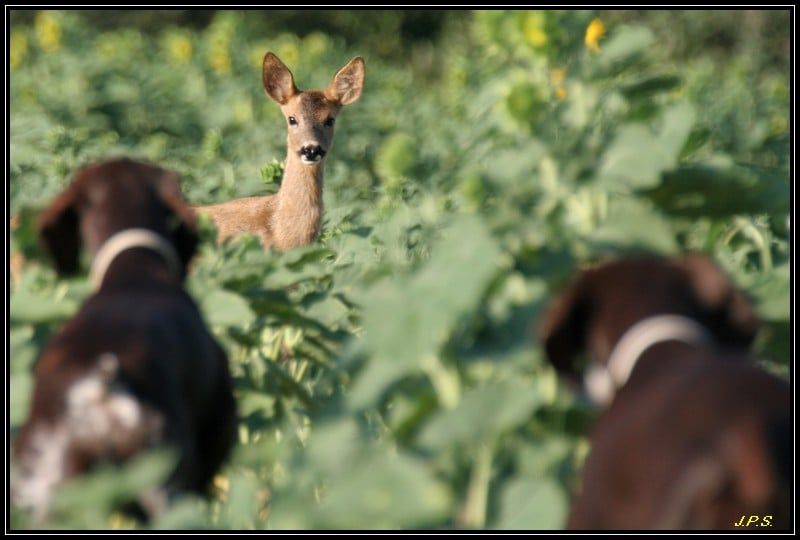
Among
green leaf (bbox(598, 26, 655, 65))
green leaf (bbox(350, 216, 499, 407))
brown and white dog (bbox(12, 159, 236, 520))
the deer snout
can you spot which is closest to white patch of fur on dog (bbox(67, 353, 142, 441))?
brown and white dog (bbox(12, 159, 236, 520))

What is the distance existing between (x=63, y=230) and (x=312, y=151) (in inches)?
224

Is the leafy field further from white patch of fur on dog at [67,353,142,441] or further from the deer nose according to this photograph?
the deer nose

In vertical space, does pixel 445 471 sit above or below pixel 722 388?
below

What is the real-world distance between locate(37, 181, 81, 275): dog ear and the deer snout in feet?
18.2

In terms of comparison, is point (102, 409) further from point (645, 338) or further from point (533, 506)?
point (645, 338)

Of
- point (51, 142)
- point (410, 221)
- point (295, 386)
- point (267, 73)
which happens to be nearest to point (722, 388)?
point (295, 386)

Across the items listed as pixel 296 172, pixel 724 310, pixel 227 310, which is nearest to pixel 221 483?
pixel 227 310

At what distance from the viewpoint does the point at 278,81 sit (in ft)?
36.6

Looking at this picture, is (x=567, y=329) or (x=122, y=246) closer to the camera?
(x=567, y=329)

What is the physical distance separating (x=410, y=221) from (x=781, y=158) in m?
4.83

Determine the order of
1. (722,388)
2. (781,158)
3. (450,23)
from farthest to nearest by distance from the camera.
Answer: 1. (450,23)
2. (781,158)
3. (722,388)

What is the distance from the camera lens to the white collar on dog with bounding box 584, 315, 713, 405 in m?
3.71

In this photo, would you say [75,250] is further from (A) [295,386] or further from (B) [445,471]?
(B) [445,471]

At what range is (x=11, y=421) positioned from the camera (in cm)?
455
